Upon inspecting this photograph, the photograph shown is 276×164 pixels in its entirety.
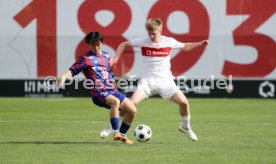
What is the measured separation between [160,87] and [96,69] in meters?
1.09

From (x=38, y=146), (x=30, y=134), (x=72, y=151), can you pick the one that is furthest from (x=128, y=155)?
(x=30, y=134)

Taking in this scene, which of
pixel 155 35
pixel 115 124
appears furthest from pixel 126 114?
pixel 155 35

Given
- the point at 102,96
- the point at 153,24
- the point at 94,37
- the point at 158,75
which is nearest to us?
the point at 94,37

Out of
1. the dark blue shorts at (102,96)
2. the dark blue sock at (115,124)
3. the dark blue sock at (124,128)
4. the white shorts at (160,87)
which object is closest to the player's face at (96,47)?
the dark blue shorts at (102,96)

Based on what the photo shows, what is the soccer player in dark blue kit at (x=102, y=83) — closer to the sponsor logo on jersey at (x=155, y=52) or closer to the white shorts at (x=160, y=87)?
the white shorts at (x=160, y=87)

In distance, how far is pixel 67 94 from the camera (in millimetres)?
28906

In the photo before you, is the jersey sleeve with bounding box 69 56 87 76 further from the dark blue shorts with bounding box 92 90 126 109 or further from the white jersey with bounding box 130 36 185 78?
the white jersey with bounding box 130 36 185 78

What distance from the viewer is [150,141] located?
1278 cm

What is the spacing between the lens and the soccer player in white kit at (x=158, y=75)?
12656 millimetres

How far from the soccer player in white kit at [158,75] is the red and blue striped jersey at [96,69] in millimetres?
210

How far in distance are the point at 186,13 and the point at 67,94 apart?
5.27 metres

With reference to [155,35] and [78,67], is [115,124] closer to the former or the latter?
[78,67]

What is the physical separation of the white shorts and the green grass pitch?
79 cm

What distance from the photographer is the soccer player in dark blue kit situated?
12297mm
